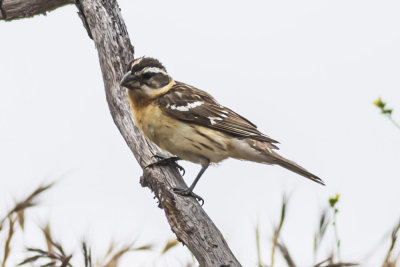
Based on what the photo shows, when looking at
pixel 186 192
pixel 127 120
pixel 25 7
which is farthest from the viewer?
pixel 25 7

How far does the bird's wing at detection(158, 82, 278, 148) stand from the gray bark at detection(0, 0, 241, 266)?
0.38m

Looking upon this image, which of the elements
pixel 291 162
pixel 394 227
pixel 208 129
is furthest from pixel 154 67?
pixel 394 227

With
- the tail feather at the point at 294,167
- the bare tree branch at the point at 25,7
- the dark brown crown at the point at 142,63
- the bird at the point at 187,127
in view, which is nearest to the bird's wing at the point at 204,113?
the bird at the point at 187,127

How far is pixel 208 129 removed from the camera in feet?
16.7

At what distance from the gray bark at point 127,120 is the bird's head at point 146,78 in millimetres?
263

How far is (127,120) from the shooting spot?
5141 millimetres

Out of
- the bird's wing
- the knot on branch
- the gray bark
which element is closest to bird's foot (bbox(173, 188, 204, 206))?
the gray bark

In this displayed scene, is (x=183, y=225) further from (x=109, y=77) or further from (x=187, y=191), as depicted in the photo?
(x=109, y=77)

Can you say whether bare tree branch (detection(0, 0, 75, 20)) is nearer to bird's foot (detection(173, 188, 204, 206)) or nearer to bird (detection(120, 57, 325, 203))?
bird (detection(120, 57, 325, 203))

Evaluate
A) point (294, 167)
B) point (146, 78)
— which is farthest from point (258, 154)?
point (146, 78)

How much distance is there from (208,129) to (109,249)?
270cm

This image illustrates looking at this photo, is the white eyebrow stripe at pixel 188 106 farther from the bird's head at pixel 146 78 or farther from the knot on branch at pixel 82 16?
the knot on branch at pixel 82 16

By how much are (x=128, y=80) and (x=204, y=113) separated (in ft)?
2.55

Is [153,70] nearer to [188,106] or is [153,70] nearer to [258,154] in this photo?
[188,106]
